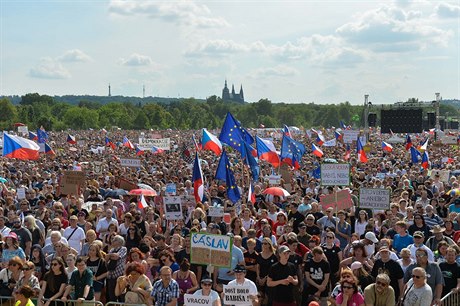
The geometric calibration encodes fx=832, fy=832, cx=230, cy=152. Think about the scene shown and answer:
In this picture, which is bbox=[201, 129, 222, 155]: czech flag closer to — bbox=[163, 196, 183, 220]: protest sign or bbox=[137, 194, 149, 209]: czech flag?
bbox=[137, 194, 149, 209]: czech flag

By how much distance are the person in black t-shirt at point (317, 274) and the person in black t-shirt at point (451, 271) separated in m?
1.53

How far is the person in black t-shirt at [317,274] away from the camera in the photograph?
437 inches

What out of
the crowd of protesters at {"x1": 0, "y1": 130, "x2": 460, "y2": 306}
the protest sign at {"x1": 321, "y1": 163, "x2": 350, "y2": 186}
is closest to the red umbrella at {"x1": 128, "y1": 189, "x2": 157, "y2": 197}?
the crowd of protesters at {"x1": 0, "y1": 130, "x2": 460, "y2": 306}

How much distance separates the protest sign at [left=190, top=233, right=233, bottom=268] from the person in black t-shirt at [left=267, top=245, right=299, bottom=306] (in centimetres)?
61

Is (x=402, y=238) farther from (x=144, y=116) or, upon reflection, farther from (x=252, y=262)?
(x=144, y=116)

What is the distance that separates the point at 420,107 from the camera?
54938mm

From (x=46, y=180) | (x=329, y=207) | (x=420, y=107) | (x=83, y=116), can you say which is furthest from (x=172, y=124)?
(x=329, y=207)

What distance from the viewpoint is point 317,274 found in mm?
11156

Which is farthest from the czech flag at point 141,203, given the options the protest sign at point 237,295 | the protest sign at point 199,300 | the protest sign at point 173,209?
the protest sign at point 199,300

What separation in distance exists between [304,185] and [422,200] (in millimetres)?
6010

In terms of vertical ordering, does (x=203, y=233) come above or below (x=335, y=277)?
above

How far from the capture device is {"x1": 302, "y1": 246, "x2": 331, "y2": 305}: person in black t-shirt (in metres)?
11.1

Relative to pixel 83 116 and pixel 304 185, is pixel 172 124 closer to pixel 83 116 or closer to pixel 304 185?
pixel 83 116

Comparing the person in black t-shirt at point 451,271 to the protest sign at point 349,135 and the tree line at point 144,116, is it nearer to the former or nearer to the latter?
the protest sign at point 349,135
